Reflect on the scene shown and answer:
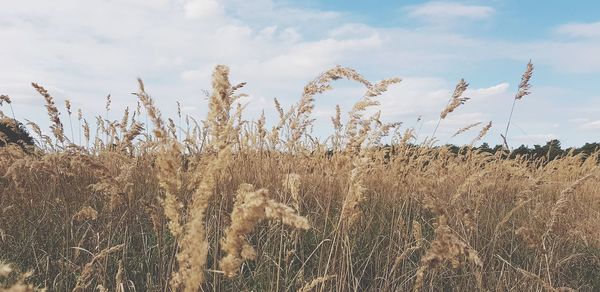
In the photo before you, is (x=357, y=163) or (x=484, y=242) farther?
(x=484, y=242)

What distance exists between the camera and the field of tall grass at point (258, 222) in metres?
1.85

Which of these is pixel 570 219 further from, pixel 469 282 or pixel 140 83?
pixel 140 83

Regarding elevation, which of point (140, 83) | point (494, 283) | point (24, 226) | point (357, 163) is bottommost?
point (494, 283)

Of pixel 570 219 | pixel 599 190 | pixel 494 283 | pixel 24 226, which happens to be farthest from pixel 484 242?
pixel 599 190

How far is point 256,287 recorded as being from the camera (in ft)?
8.97

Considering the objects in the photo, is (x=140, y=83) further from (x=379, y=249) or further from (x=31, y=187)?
(x=31, y=187)

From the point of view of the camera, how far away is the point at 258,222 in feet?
8.80

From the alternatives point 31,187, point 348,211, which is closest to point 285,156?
point 31,187

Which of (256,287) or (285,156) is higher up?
(285,156)

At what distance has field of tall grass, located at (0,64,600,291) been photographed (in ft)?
6.06

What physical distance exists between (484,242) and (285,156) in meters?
1.81

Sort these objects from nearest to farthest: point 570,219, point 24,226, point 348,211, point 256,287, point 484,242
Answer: point 348,211 → point 256,287 → point 24,226 → point 484,242 → point 570,219

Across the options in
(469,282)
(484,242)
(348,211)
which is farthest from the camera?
(484,242)

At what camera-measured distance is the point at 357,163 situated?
2.04 metres
